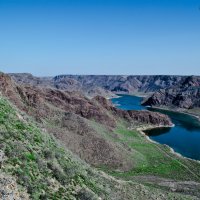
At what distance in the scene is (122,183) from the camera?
118 ft

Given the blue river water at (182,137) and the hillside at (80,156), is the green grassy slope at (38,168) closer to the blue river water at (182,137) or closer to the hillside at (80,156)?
the hillside at (80,156)

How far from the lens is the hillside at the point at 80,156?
2255 centimetres

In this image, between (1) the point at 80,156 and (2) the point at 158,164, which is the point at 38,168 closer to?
(1) the point at 80,156

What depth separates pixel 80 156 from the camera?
61.9 metres

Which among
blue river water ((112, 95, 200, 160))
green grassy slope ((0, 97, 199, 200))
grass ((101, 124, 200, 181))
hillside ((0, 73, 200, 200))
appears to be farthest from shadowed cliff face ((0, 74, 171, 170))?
green grassy slope ((0, 97, 199, 200))

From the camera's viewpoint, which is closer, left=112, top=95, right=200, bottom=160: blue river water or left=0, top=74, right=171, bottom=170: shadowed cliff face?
left=0, top=74, right=171, bottom=170: shadowed cliff face

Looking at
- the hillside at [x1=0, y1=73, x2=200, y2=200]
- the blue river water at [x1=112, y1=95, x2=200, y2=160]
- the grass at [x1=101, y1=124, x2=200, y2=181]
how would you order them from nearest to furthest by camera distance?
the hillside at [x1=0, y1=73, x2=200, y2=200]
the grass at [x1=101, y1=124, x2=200, y2=181]
the blue river water at [x1=112, y1=95, x2=200, y2=160]

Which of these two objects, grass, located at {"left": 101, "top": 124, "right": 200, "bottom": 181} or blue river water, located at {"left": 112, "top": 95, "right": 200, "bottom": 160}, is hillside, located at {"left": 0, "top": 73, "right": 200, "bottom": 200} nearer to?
grass, located at {"left": 101, "top": 124, "right": 200, "bottom": 181}

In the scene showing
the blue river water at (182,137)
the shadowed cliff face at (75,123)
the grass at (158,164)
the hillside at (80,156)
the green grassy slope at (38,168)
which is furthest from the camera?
the blue river water at (182,137)

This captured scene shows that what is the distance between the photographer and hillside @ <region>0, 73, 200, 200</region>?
2255cm

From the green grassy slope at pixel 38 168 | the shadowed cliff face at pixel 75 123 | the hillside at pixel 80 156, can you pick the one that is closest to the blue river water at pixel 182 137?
the hillside at pixel 80 156

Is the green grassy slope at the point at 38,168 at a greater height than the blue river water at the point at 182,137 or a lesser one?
greater

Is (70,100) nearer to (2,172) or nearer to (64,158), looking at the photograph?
(64,158)

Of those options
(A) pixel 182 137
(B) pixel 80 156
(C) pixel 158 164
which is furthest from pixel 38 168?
(A) pixel 182 137
